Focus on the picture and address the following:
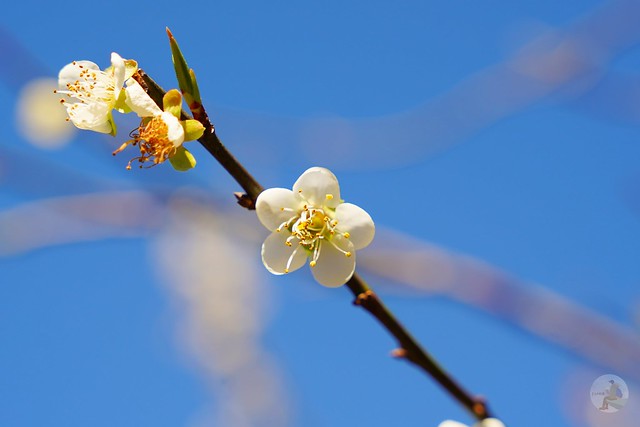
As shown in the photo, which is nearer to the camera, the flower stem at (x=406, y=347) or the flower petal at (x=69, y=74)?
the flower stem at (x=406, y=347)

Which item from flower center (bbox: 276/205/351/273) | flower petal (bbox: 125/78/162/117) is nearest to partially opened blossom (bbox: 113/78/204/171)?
flower petal (bbox: 125/78/162/117)

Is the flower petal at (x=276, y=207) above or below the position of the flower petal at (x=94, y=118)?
below

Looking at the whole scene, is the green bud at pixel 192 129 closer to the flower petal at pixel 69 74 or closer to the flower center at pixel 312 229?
the flower center at pixel 312 229

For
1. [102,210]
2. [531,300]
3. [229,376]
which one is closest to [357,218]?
[531,300]

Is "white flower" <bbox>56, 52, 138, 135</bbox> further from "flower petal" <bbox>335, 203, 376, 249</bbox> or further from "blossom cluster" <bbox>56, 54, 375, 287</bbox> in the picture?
"flower petal" <bbox>335, 203, 376, 249</bbox>

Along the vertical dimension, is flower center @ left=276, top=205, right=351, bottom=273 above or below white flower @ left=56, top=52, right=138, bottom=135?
below

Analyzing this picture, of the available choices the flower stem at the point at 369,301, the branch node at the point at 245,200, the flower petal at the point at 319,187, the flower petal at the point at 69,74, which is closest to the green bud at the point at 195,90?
the flower stem at the point at 369,301

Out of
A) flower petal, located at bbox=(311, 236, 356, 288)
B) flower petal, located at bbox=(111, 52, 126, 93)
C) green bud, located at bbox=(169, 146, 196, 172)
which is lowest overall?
flower petal, located at bbox=(311, 236, 356, 288)

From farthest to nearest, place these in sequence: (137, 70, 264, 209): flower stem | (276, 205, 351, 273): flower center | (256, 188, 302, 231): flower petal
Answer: (276, 205, 351, 273): flower center
(256, 188, 302, 231): flower petal
(137, 70, 264, 209): flower stem
